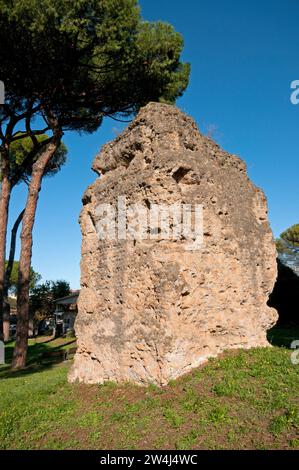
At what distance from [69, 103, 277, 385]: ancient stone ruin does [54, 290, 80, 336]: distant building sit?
18.2 m

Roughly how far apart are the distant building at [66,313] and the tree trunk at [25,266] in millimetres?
12841

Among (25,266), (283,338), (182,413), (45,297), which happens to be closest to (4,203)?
(25,266)

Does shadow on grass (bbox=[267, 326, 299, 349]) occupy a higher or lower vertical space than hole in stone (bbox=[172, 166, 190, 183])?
lower

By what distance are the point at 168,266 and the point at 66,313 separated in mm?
21568

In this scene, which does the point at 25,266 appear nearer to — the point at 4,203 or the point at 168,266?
the point at 4,203

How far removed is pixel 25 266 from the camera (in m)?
11.2

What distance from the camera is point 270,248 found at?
722cm

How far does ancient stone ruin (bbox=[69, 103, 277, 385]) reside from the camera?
5.49 meters

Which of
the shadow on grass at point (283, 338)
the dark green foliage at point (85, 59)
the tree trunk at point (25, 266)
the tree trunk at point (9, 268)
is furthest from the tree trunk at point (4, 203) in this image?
the shadow on grass at point (283, 338)

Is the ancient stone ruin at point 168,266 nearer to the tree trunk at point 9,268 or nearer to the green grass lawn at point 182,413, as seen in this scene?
the green grass lawn at point 182,413

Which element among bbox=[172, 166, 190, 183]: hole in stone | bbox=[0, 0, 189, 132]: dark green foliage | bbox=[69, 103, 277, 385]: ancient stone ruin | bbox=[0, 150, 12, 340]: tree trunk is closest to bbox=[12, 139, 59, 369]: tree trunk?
bbox=[0, 0, 189, 132]: dark green foliage

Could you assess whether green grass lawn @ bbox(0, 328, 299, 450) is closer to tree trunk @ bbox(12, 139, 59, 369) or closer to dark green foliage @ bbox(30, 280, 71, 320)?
tree trunk @ bbox(12, 139, 59, 369)
